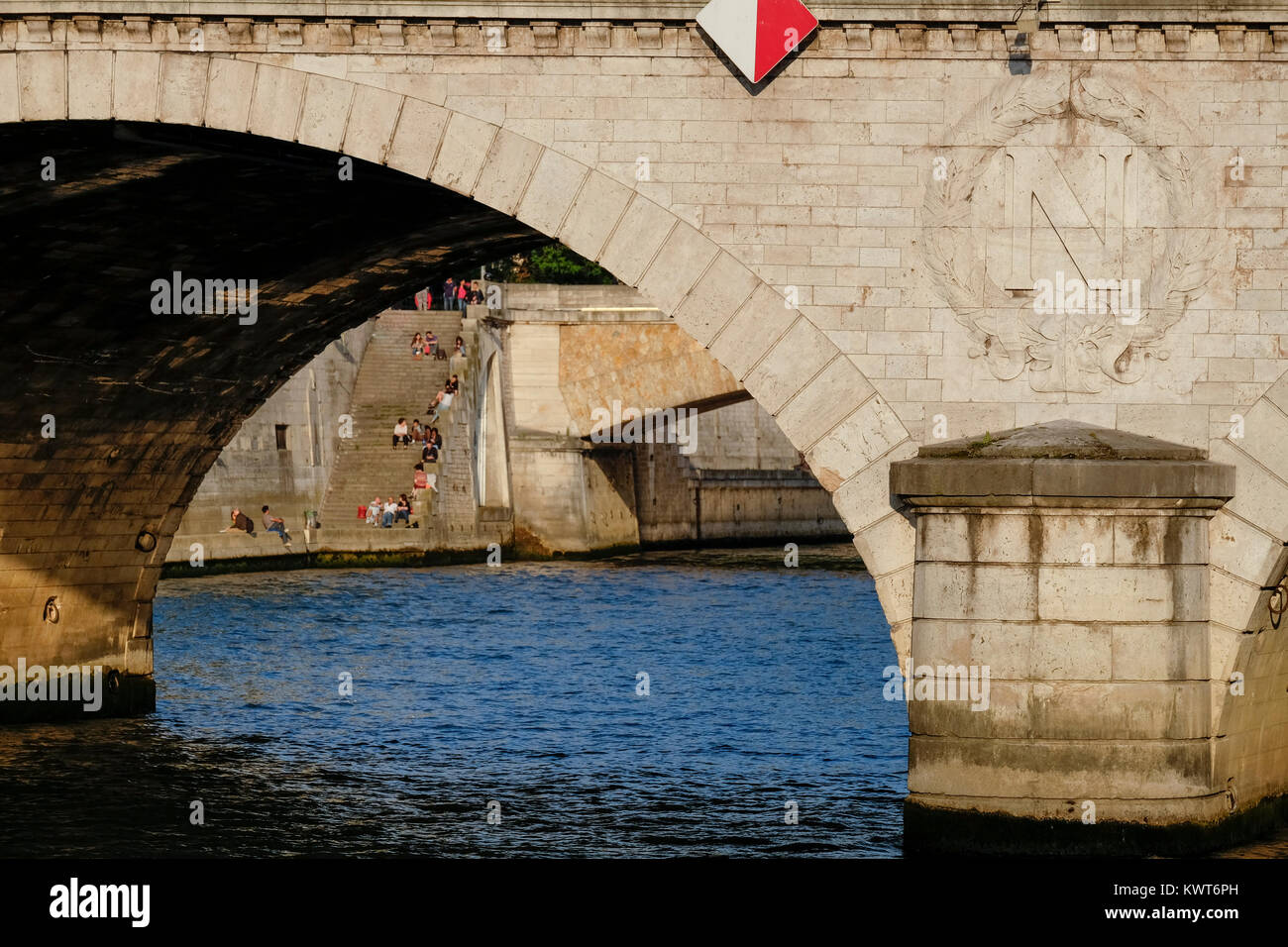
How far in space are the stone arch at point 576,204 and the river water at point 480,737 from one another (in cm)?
325

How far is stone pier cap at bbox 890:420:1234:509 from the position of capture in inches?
418

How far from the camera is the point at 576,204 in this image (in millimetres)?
11609

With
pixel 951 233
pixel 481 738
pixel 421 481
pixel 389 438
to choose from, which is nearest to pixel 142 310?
pixel 481 738

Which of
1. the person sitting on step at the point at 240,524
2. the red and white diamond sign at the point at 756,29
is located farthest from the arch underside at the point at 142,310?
the person sitting on step at the point at 240,524

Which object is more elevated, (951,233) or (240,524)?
(951,233)

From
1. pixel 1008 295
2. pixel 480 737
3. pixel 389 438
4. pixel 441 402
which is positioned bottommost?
pixel 480 737

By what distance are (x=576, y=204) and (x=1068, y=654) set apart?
4.04 m

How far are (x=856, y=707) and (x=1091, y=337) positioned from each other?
994cm

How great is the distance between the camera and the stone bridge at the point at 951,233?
425 inches

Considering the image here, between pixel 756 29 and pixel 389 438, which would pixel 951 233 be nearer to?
pixel 756 29

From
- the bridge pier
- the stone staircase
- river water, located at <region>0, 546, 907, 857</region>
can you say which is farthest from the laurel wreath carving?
the stone staircase

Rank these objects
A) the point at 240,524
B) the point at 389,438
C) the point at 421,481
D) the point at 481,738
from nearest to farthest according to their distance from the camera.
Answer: the point at 481,738, the point at 240,524, the point at 421,481, the point at 389,438

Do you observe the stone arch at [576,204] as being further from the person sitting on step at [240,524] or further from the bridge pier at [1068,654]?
the person sitting on step at [240,524]

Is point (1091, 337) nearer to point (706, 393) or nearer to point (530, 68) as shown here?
point (530, 68)
